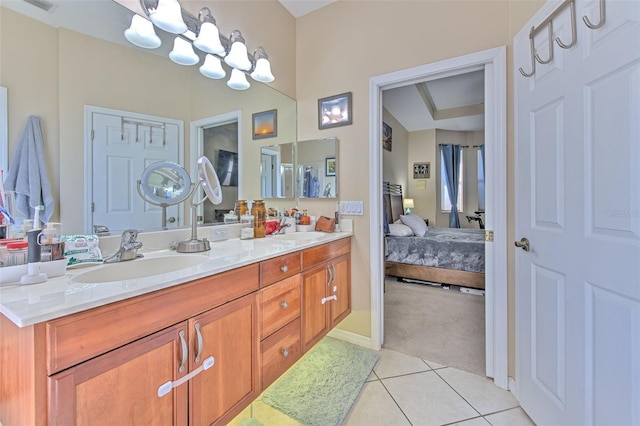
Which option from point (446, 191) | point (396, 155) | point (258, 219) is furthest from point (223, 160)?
point (446, 191)

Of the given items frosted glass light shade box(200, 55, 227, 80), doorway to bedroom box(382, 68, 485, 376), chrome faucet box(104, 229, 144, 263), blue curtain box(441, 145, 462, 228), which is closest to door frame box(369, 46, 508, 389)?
doorway to bedroom box(382, 68, 485, 376)

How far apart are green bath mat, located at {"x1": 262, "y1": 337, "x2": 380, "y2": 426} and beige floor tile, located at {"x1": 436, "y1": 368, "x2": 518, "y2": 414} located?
1.65 feet

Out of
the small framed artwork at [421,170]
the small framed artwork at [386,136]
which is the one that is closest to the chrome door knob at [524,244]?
the small framed artwork at [386,136]

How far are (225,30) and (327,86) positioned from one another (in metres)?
0.86

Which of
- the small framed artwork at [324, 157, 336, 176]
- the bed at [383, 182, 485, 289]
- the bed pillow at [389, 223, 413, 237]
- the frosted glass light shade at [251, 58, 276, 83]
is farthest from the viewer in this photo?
the bed pillow at [389, 223, 413, 237]

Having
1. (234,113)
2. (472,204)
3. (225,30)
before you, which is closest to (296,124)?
(234,113)

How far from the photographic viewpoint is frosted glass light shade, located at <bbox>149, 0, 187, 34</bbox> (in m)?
1.39

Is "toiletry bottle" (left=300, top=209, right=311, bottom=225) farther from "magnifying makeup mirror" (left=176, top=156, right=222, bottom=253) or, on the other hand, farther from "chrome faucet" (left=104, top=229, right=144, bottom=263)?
"chrome faucet" (left=104, top=229, right=144, bottom=263)

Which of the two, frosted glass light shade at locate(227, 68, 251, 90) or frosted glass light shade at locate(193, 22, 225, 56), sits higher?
frosted glass light shade at locate(193, 22, 225, 56)

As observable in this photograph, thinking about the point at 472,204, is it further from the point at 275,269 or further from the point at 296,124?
the point at 275,269

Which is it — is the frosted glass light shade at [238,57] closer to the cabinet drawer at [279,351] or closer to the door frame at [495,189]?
the door frame at [495,189]

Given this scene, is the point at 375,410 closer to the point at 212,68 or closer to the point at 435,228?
the point at 212,68

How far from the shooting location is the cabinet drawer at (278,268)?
1.29 metres

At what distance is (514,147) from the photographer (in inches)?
61.4
